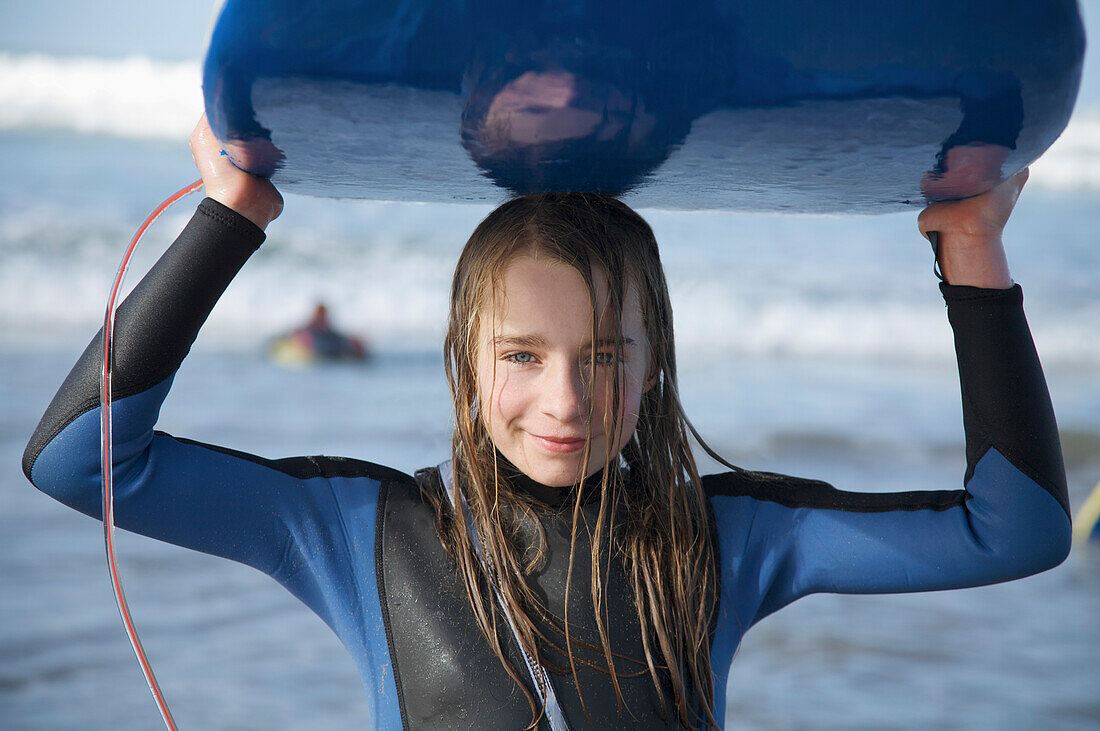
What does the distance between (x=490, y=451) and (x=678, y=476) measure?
0.84 feet

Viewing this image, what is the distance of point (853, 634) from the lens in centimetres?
348

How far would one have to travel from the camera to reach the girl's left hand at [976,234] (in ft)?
3.85

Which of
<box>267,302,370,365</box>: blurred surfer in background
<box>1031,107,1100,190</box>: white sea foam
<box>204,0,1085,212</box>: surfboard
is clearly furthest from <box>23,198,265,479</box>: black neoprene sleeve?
<box>1031,107,1100,190</box>: white sea foam

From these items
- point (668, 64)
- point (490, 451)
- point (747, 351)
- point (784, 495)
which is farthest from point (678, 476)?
point (747, 351)

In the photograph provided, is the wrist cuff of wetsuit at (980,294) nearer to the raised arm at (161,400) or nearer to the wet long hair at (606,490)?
the wet long hair at (606,490)

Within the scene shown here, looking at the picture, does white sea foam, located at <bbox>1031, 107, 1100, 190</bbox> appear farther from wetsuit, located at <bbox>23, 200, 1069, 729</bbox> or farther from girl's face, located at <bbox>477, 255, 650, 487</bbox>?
girl's face, located at <bbox>477, 255, 650, 487</bbox>

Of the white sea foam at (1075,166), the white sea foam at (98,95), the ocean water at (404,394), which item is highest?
the white sea foam at (1075,166)

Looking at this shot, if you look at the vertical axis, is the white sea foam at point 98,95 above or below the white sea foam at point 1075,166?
below

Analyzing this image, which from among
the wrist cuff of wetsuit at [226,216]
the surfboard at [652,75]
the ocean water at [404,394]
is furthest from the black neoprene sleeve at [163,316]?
the ocean water at [404,394]

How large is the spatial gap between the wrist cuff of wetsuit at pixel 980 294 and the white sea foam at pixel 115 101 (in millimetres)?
10386

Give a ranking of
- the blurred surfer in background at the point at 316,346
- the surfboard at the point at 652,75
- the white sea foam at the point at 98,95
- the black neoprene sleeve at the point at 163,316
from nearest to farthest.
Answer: the surfboard at the point at 652,75
the black neoprene sleeve at the point at 163,316
the blurred surfer in background at the point at 316,346
the white sea foam at the point at 98,95

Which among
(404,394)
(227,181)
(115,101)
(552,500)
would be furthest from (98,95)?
(552,500)

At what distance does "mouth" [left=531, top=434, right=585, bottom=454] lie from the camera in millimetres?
1220

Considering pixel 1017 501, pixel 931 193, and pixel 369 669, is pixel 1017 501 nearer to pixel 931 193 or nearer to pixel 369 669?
pixel 931 193
